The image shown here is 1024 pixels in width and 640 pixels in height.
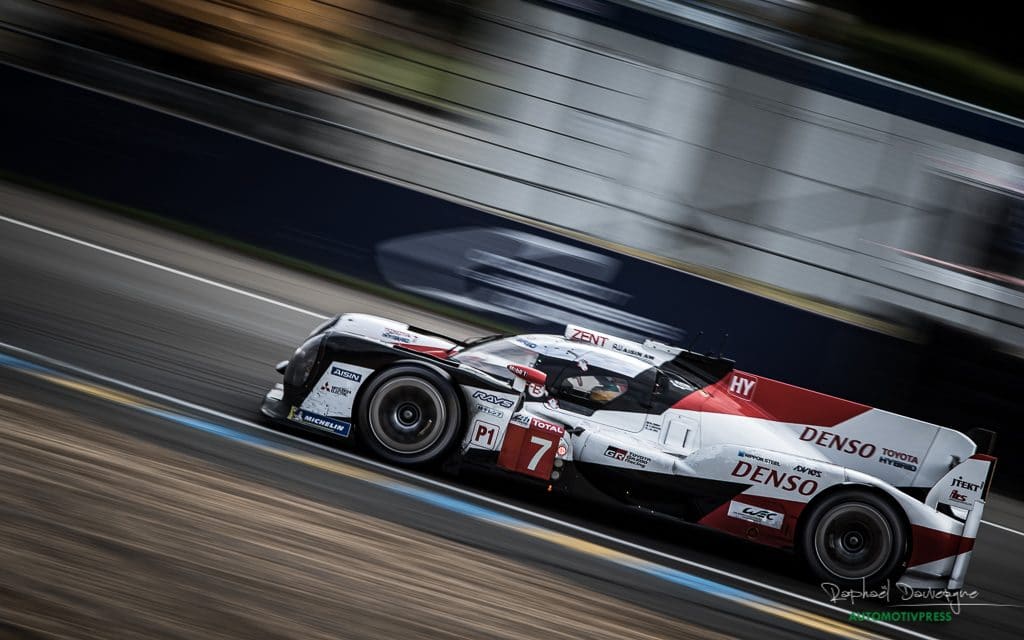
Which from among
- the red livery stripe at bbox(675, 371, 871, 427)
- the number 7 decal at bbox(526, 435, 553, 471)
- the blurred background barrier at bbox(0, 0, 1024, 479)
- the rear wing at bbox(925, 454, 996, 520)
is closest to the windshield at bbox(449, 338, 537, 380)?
the number 7 decal at bbox(526, 435, 553, 471)

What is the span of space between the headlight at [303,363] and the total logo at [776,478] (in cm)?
270

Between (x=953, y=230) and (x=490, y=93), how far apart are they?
5788 mm

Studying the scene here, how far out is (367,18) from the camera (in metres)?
15.2

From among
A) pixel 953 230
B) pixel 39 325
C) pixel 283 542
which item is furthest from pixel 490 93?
pixel 283 542

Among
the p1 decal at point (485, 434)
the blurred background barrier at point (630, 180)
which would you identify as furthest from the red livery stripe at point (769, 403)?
the blurred background barrier at point (630, 180)

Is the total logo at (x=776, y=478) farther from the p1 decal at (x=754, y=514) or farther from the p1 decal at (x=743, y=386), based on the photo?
the p1 decal at (x=743, y=386)

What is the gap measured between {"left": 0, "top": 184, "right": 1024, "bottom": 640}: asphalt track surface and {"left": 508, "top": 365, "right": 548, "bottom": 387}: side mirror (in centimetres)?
73

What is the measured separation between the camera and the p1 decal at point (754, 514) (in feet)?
21.8

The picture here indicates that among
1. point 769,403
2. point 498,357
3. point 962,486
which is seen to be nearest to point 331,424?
point 498,357

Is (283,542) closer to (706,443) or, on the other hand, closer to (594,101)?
(706,443)

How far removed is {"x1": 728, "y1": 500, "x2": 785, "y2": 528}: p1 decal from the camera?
665 centimetres

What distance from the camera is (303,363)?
675 centimetres

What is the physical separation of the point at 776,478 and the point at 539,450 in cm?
148

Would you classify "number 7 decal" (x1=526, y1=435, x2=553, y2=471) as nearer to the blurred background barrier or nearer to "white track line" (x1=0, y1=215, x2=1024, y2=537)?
"white track line" (x1=0, y1=215, x2=1024, y2=537)
